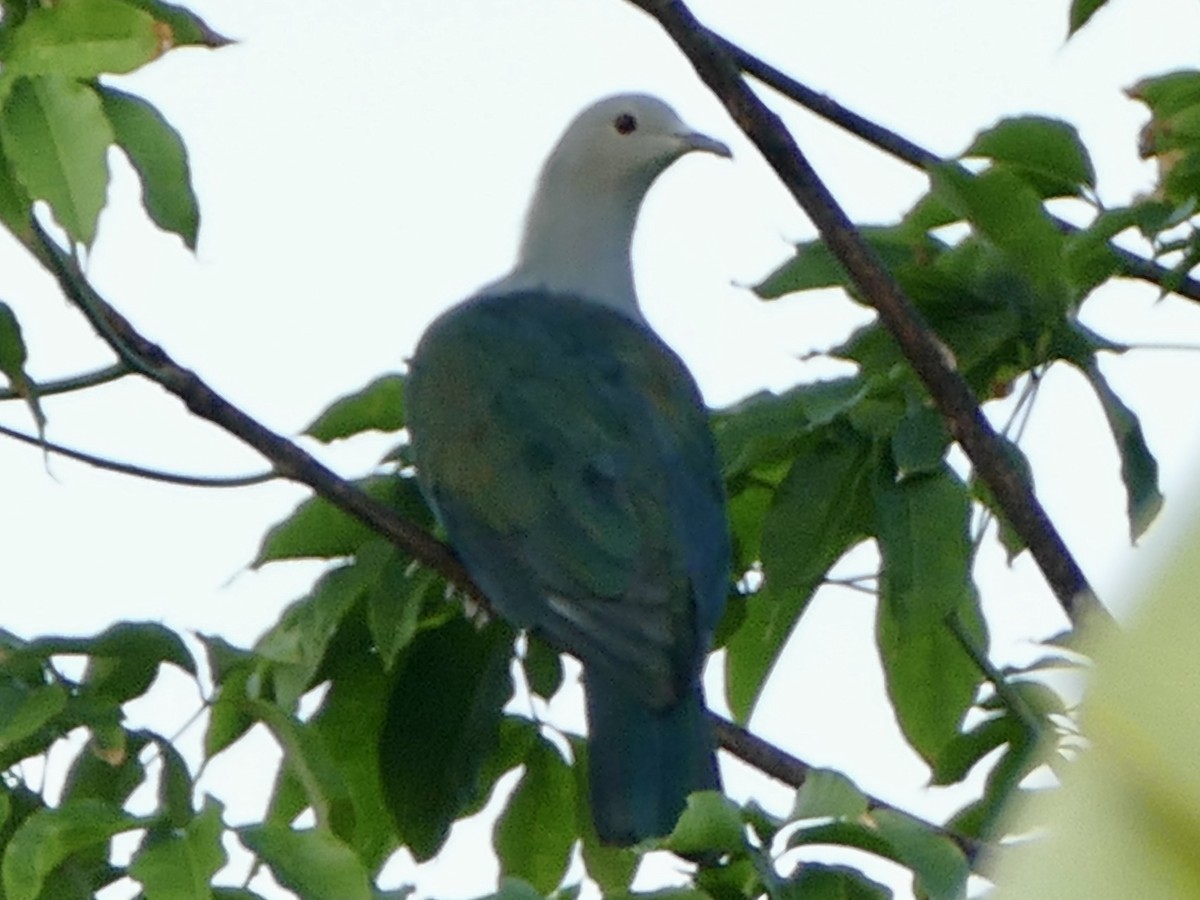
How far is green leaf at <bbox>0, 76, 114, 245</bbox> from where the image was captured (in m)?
1.71

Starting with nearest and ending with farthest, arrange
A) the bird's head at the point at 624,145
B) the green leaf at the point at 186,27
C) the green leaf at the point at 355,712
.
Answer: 1. the green leaf at the point at 186,27
2. the green leaf at the point at 355,712
3. the bird's head at the point at 624,145

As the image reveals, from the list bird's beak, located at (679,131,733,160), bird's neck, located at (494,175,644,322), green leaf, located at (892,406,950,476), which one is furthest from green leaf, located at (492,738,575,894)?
bird's beak, located at (679,131,733,160)

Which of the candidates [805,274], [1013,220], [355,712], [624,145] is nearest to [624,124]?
[624,145]

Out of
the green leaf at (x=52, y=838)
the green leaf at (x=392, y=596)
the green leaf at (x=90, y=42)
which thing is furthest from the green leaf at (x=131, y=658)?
the green leaf at (x=90, y=42)

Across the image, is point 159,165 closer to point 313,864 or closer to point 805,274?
point 313,864

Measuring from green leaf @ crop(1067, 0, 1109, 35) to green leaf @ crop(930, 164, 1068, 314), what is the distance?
19 centimetres

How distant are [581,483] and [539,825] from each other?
90 cm

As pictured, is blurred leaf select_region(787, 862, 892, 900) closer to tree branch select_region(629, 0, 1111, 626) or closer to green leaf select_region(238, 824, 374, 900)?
green leaf select_region(238, 824, 374, 900)

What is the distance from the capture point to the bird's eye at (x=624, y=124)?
4.45 m

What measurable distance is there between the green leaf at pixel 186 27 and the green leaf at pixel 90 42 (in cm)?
8

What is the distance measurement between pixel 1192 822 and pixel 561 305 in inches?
148

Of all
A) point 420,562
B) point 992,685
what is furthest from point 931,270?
point 420,562

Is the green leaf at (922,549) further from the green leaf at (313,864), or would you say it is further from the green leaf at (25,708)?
the green leaf at (25,708)

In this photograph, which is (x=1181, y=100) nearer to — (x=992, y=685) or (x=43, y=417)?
(x=992, y=685)
